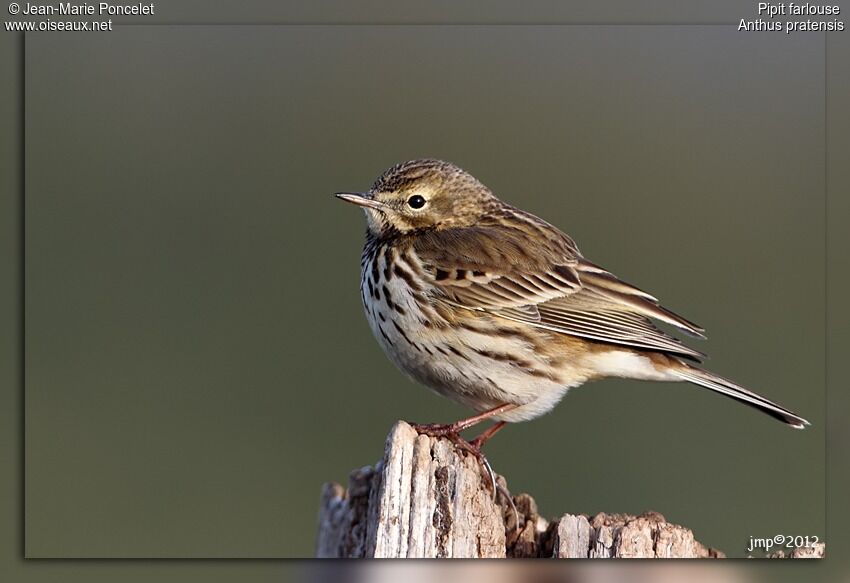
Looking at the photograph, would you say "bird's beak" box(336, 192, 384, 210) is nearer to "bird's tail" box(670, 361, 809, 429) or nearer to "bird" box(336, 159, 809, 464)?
"bird" box(336, 159, 809, 464)

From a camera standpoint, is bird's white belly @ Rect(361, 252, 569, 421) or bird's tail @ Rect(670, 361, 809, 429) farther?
bird's white belly @ Rect(361, 252, 569, 421)

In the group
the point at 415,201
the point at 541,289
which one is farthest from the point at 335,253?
the point at 541,289

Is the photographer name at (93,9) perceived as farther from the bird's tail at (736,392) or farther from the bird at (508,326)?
the bird's tail at (736,392)

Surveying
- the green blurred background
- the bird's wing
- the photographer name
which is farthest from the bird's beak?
the photographer name

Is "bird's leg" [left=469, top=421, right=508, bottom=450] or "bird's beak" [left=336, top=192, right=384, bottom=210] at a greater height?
"bird's beak" [left=336, top=192, right=384, bottom=210]

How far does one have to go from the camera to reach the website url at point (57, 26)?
331 inches

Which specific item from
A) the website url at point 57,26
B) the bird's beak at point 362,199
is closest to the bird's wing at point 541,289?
the bird's beak at point 362,199

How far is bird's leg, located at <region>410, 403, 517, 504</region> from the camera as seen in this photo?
26.1 feet

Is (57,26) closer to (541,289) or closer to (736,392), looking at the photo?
(541,289)

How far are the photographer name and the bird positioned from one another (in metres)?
1.62

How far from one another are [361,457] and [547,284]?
181 cm

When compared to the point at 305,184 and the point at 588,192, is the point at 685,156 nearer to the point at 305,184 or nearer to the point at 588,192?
the point at 588,192

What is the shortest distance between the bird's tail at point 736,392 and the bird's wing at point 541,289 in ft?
0.60

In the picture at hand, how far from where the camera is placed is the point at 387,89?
9617mm
